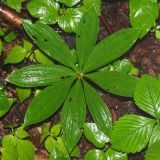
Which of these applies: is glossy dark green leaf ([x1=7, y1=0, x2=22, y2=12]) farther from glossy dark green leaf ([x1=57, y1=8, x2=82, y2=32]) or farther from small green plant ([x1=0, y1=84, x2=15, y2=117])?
small green plant ([x1=0, y1=84, x2=15, y2=117])

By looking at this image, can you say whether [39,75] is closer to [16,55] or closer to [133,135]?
[16,55]

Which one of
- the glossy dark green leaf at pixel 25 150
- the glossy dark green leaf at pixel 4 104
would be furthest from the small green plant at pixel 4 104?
the glossy dark green leaf at pixel 25 150

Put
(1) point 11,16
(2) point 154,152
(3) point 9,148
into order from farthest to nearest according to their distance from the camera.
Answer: (1) point 11,16, (3) point 9,148, (2) point 154,152

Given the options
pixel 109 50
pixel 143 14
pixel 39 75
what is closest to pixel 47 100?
pixel 39 75

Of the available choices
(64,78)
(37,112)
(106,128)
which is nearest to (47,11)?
(64,78)

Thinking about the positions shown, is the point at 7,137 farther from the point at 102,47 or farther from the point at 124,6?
the point at 124,6

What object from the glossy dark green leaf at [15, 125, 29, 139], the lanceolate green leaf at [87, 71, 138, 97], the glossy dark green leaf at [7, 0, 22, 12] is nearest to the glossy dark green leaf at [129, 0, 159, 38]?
the lanceolate green leaf at [87, 71, 138, 97]
